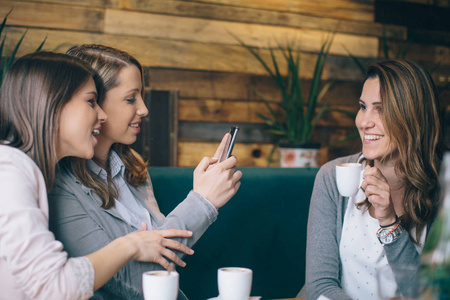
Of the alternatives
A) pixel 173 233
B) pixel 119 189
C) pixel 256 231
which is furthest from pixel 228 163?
pixel 256 231

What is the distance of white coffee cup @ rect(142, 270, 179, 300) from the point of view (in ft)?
2.92

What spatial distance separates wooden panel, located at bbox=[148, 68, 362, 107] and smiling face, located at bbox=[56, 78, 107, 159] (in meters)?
1.92

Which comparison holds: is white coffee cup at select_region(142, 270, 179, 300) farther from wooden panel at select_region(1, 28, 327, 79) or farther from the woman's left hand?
wooden panel at select_region(1, 28, 327, 79)

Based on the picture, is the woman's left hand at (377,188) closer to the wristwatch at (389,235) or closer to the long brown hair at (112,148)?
the wristwatch at (389,235)

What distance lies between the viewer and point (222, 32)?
331cm

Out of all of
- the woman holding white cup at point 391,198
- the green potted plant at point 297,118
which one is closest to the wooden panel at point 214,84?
the green potted plant at point 297,118

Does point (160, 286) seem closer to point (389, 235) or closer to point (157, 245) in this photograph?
point (157, 245)

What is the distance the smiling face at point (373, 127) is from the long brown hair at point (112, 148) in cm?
77

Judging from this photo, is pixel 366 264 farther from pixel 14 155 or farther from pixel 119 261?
pixel 14 155

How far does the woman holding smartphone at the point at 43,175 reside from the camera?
914mm

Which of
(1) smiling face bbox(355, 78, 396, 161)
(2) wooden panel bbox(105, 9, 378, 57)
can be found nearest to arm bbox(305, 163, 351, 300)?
(1) smiling face bbox(355, 78, 396, 161)

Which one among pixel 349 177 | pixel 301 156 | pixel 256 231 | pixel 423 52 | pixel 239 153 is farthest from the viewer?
pixel 423 52

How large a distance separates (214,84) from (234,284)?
245 cm

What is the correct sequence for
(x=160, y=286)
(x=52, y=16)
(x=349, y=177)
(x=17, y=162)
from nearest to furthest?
(x=160, y=286)
(x=17, y=162)
(x=349, y=177)
(x=52, y=16)
